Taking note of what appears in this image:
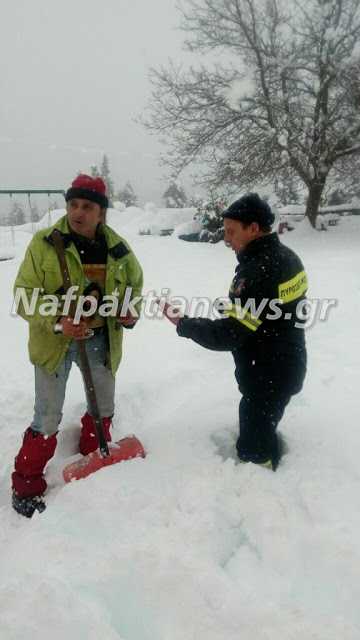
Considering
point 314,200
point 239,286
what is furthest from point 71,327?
point 314,200

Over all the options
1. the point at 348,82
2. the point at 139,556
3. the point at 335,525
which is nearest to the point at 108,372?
the point at 139,556

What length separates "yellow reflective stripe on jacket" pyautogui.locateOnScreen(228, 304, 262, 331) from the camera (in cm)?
208

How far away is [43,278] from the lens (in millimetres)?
2246

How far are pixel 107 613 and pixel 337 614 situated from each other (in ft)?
3.01

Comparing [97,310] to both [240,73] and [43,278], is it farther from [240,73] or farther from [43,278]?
[240,73]

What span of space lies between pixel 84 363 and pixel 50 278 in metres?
0.57

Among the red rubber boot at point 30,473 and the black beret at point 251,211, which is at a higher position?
the black beret at point 251,211

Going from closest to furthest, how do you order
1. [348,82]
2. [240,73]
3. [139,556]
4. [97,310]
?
[139,556], [97,310], [348,82], [240,73]

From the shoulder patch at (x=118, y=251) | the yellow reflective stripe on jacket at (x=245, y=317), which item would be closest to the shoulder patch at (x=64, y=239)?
the shoulder patch at (x=118, y=251)

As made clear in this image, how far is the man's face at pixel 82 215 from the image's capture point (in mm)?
2248

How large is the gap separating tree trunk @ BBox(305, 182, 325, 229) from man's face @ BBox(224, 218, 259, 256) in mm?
13187

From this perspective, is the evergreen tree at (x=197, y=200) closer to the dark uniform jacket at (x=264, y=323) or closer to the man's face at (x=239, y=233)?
the man's face at (x=239, y=233)

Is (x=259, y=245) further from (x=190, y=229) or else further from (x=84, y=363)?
(x=190, y=229)

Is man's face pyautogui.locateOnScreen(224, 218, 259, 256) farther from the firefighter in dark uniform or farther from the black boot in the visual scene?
the black boot
